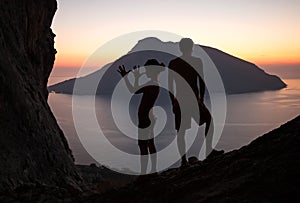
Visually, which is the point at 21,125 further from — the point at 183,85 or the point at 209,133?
the point at 209,133

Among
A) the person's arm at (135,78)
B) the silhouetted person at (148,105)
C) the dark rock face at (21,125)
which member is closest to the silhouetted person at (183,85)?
the silhouetted person at (148,105)

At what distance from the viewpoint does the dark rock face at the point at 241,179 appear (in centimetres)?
702

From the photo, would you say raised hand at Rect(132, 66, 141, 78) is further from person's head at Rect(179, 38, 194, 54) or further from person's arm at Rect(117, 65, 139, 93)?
person's head at Rect(179, 38, 194, 54)

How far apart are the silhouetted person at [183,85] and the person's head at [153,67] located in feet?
1.97

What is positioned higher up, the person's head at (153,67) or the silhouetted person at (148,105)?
the person's head at (153,67)

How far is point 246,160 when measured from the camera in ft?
28.4

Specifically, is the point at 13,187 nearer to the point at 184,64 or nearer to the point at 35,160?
the point at 35,160

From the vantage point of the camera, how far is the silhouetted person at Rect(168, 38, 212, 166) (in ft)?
34.0

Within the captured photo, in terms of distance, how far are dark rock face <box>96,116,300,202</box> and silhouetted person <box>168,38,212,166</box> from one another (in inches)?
50.1

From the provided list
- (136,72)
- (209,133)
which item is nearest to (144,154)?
(209,133)

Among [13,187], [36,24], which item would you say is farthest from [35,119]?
[36,24]

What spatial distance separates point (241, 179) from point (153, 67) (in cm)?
381

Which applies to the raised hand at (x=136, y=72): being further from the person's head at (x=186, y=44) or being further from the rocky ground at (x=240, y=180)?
the rocky ground at (x=240, y=180)

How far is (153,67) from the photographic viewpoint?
32.5 ft
